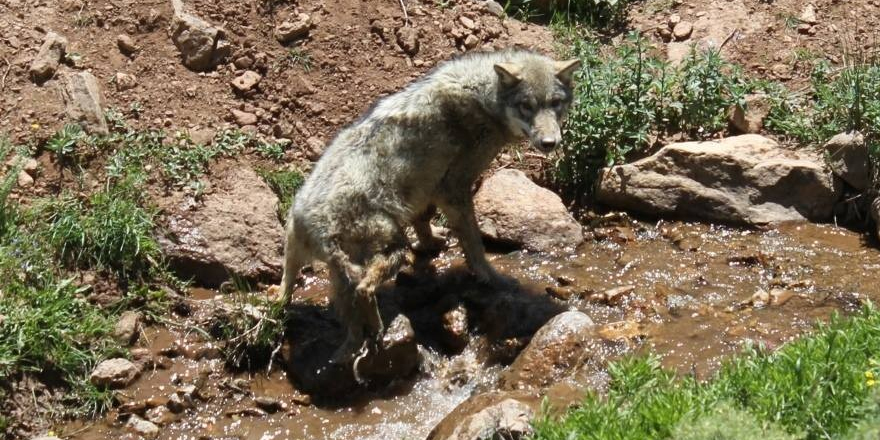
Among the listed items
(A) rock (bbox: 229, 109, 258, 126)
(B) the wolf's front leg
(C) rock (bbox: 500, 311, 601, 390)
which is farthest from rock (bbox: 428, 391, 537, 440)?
(A) rock (bbox: 229, 109, 258, 126)

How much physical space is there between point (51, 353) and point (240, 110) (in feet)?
9.69

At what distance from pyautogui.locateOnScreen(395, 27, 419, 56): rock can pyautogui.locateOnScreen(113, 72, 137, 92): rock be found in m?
2.38

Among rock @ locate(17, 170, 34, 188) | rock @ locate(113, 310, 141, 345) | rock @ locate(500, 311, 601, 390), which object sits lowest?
rock @ locate(113, 310, 141, 345)

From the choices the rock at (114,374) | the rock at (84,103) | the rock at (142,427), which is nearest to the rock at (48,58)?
the rock at (84,103)

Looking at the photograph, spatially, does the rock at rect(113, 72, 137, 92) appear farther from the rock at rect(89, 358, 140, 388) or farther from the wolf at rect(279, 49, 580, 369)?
the rock at rect(89, 358, 140, 388)

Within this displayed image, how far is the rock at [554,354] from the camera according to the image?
660 centimetres

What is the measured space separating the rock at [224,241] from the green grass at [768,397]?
3.22 metres

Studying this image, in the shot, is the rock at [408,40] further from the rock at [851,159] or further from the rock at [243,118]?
the rock at [851,159]

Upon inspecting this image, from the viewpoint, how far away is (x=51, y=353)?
690 centimetres

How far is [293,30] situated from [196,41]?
0.89m

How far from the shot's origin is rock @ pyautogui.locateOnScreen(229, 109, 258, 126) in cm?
899

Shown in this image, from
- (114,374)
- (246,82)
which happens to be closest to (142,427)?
(114,374)

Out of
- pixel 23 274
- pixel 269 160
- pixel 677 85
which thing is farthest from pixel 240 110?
pixel 677 85

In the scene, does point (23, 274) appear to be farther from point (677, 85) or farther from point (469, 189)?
point (677, 85)
